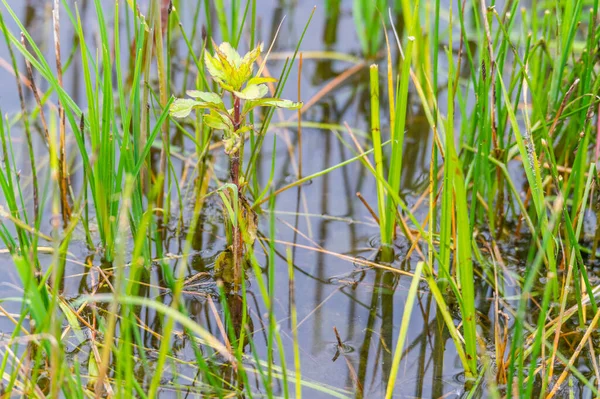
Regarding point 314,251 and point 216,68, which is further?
point 314,251

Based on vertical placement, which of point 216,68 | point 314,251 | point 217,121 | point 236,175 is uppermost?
point 216,68

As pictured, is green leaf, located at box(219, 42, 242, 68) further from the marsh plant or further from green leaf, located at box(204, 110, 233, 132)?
green leaf, located at box(204, 110, 233, 132)

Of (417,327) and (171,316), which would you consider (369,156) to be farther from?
(171,316)

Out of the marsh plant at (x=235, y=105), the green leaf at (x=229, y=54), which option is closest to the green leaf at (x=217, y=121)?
the marsh plant at (x=235, y=105)

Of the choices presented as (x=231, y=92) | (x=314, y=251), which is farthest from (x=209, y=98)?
(x=314, y=251)

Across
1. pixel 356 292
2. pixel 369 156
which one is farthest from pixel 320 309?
pixel 369 156

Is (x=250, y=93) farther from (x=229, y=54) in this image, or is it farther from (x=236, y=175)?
(x=236, y=175)

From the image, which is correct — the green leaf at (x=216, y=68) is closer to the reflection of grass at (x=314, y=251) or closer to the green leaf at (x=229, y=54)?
the green leaf at (x=229, y=54)

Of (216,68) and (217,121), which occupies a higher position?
(216,68)

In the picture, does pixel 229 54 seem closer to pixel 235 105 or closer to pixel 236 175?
pixel 235 105
